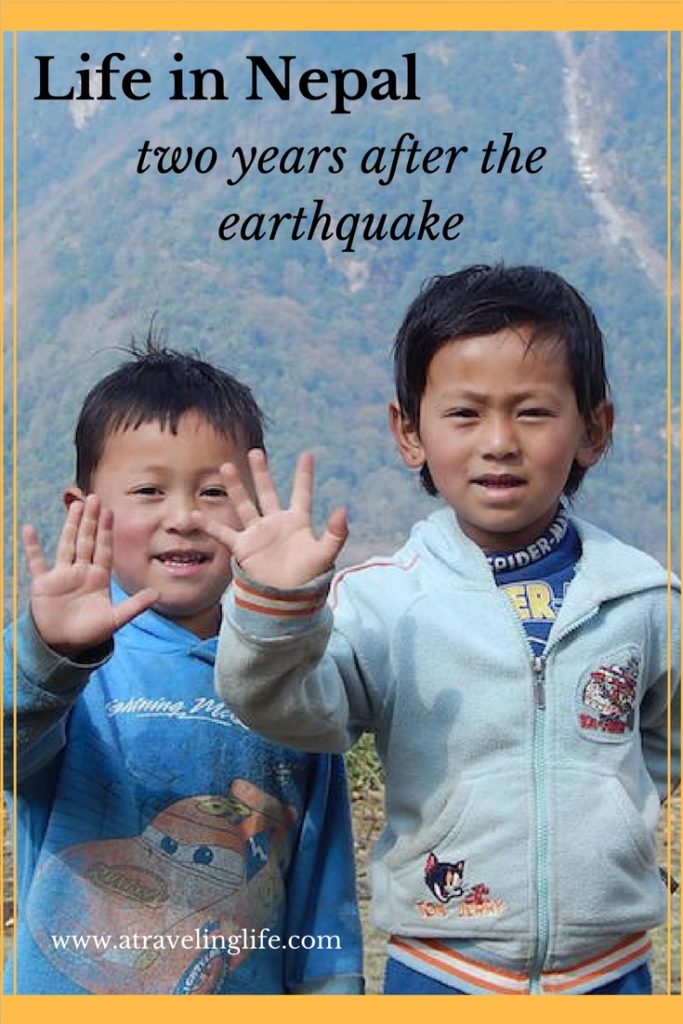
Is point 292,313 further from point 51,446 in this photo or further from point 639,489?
point 51,446

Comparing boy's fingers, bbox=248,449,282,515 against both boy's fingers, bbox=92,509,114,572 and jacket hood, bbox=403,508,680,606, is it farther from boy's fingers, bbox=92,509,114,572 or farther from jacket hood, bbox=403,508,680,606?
jacket hood, bbox=403,508,680,606

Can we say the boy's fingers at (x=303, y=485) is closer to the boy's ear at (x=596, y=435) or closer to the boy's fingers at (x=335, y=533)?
the boy's fingers at (x=335, y=533)

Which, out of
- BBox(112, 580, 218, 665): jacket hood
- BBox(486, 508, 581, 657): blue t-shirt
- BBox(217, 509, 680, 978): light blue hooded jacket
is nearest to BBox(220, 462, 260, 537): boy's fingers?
BBox(217, 509, 680, 978): light blue hooded jacket

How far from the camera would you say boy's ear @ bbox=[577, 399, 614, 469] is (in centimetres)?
258

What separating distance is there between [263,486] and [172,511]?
0.28 metres

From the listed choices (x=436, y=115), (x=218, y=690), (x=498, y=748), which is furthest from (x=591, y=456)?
(x=436, y=115)

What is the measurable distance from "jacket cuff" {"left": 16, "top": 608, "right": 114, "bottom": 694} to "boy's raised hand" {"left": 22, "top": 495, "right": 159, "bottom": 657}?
0.04 ft

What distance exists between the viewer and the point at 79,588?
2244mm

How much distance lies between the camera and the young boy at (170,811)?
245cm

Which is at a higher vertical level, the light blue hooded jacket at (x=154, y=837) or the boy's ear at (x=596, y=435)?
the boy's ear at (x=596, y=435)

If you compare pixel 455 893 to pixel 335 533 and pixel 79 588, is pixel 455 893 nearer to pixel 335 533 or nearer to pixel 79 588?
pixel 335 533

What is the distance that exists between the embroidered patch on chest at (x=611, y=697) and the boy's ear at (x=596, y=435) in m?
0.31

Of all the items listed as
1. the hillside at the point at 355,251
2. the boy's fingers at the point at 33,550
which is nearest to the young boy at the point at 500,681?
the boy's fingers at the point at 33,550

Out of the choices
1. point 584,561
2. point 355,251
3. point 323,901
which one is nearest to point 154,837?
point 323,901
